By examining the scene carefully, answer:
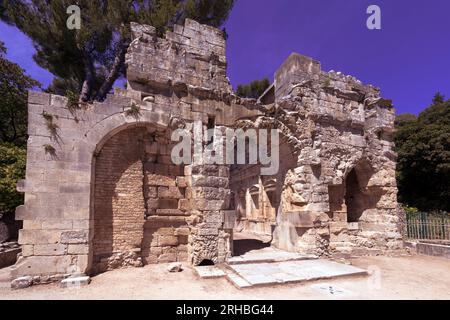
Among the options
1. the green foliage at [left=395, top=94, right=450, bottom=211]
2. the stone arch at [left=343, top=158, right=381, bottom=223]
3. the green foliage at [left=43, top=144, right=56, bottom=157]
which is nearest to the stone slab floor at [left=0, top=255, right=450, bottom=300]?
the green foliage at [left=43, top=144, right=56, bottom=157]

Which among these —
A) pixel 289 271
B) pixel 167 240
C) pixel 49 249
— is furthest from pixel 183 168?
pixel 289 271

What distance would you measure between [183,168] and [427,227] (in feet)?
31.9

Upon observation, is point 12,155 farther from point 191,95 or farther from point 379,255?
point 379,255

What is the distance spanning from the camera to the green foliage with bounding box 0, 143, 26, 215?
295 inches

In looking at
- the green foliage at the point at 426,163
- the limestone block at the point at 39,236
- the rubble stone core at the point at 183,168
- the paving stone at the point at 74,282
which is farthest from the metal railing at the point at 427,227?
the limestone block at the point at 39,236

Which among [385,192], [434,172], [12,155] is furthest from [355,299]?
[434,172]

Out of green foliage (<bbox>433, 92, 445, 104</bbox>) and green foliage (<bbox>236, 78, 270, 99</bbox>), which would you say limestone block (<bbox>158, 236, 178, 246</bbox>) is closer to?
green foliage (<bbox>236, 78, 270, 99</bbox>)

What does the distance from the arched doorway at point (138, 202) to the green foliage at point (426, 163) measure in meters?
17.1

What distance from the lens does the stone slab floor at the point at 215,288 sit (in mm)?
4219

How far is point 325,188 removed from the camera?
312 inches

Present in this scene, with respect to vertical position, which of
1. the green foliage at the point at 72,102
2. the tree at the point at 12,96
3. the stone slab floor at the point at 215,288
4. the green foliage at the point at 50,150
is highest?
the tree at the point at 12,96

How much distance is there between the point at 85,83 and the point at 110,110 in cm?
820

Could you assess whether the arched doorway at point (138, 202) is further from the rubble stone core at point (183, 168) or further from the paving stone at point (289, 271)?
the paving stone at point (289, 271)

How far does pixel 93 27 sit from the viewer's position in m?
11.4
